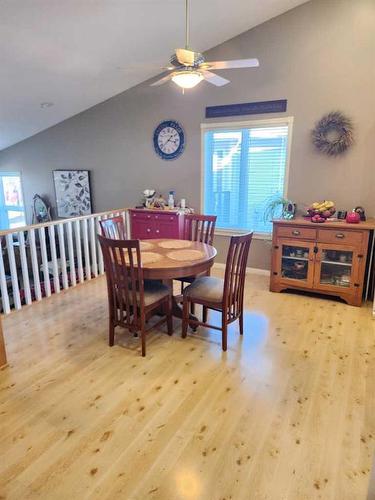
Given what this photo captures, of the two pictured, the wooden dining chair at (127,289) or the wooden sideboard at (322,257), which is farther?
the wooden sideboard at (322,257)

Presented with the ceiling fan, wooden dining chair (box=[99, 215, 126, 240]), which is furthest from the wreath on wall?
wooden dining chair (box=[99, 215, 126, 240])

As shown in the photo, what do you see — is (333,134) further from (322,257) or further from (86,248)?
(86,248)

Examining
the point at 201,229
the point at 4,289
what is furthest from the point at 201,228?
the point at 4,289

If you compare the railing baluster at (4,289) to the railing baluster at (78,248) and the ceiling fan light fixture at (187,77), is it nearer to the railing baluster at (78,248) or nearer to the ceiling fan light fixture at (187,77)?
the railing baluster at (78,248)

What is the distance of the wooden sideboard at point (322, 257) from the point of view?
3555 mm

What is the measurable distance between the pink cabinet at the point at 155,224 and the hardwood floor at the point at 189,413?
1.99 metres

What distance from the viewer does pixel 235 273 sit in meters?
2.74

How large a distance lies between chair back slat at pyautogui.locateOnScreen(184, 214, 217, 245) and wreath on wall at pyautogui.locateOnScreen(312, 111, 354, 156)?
172 cm

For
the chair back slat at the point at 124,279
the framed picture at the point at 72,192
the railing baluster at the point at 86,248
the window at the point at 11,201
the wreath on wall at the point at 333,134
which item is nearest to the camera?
the chair back slat at the point at 124,279

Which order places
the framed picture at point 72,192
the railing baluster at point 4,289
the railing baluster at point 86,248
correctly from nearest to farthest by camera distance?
the railing baluster at point 4,289
the railing baluster at point 86,248
the framed picture at point 72,192

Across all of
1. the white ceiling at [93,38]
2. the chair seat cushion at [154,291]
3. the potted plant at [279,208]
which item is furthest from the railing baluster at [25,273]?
the potted plant at [279,208]

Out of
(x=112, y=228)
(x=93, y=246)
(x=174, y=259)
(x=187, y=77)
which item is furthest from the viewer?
(x=93, y=246)

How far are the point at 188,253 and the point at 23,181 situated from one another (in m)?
5.46

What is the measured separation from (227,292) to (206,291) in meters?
0.22
